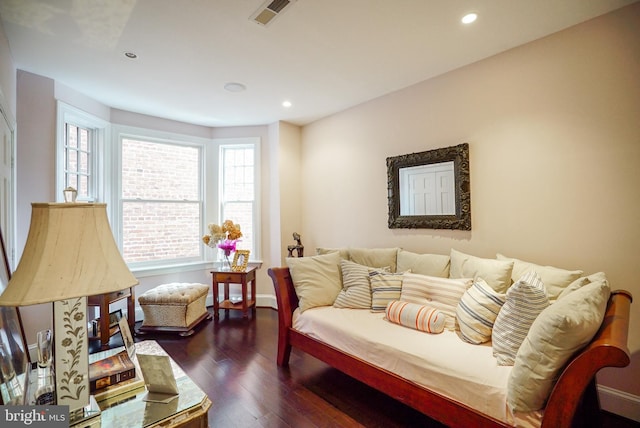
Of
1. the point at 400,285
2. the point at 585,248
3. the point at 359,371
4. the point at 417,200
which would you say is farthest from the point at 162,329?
the point at 585,248

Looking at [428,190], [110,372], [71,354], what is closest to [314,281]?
[428,190]

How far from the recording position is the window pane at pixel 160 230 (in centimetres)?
396

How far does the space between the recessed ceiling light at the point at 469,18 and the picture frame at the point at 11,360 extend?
2.93 metres

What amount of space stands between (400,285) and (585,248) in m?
1.34

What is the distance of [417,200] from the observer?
3096 mm

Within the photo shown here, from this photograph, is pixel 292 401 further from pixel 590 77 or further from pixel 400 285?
pixel 590 77

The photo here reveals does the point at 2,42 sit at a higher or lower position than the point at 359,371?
higher

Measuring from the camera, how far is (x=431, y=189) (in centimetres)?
297

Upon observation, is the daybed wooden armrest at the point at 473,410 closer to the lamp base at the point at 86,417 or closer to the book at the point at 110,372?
the book at the point at 110,372

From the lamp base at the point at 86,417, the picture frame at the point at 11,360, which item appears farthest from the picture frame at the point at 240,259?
the lamp base at the point at 86,417

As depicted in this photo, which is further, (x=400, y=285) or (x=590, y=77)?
(x=400, y=285)

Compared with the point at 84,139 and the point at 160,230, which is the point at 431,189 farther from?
the point at 84,139

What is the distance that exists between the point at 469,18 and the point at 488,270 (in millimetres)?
1800

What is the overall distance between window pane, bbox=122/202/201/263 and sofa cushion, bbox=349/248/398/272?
8.64 ft
